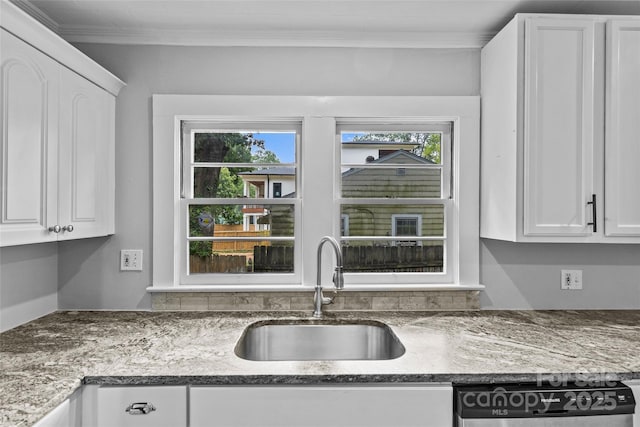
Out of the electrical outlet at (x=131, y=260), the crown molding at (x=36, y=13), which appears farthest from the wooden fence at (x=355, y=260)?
the crown molding at (x=36, y=13)

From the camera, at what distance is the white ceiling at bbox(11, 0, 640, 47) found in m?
1.96

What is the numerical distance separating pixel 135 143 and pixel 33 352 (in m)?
1.09

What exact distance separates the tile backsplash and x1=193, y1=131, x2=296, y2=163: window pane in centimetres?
71

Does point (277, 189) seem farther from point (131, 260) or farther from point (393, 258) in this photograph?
point (131, 260)

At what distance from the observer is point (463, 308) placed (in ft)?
7.53

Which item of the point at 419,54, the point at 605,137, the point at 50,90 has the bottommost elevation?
the point at 605,137

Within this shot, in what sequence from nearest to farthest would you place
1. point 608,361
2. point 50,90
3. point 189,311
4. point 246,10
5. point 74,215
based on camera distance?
point 608,361 < point 50,90 < point 74,215 < point 246,10 < point 189,311

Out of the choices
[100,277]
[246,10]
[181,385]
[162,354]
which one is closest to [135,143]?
[100,277]

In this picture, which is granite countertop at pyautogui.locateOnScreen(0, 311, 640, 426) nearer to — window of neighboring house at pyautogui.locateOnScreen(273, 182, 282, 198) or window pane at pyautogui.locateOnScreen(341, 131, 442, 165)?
window of neighboring house at pyautogui.locateOnScreen(273, 182, 282, 198)

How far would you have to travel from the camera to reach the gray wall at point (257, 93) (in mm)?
2262

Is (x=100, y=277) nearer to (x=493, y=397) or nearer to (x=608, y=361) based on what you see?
(x=493, y=397)

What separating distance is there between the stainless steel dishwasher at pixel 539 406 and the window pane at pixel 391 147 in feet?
4.24

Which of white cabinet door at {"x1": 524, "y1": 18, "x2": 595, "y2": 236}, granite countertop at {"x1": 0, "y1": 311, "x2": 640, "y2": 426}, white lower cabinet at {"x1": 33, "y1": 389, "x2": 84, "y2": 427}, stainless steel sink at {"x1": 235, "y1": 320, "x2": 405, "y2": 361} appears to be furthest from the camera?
stainless steel sink at {"x1": 235, "y1": 320, "x2": 405, "y2": 361}

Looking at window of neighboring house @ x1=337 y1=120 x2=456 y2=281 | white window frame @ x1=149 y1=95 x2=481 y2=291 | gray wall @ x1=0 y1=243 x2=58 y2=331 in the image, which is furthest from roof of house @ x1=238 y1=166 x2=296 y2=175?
gray wall @ x1=0 y1=243 x2=58 y2=331
